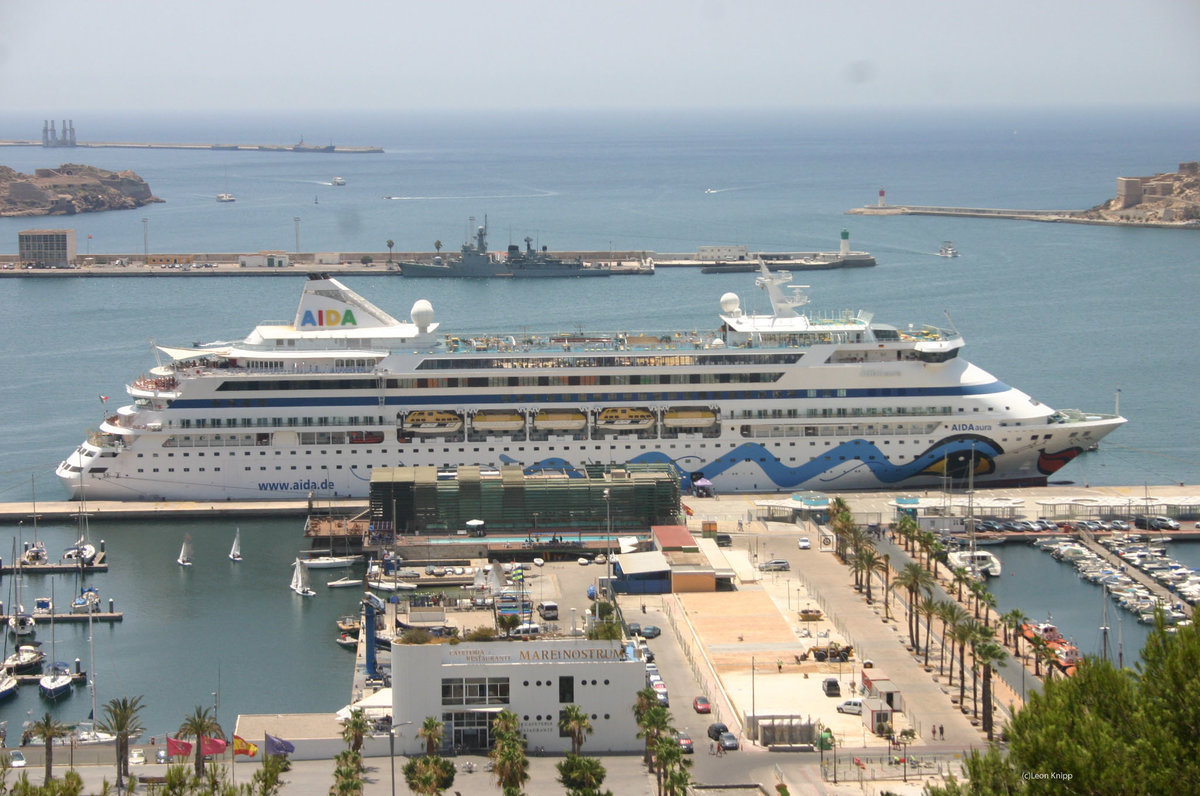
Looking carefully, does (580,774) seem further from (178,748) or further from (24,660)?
(24,660)

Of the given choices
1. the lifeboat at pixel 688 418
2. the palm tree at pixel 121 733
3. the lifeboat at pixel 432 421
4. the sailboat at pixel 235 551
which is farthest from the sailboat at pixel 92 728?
the lifeboat at pixel 688 418

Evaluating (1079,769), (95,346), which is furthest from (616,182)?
(1079,769)

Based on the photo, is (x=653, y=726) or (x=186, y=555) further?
(x=186, y=555)

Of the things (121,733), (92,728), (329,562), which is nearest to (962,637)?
(121,733)

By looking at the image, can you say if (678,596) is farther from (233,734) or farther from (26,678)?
(26,678)

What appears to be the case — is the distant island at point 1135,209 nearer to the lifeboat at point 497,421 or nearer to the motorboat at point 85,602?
the lifeboat at point 497,421

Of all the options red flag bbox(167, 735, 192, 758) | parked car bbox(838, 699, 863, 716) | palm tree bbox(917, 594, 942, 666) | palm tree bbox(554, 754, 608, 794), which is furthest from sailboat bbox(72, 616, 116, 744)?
palm tree bbox(917, 594, 942, 666)
